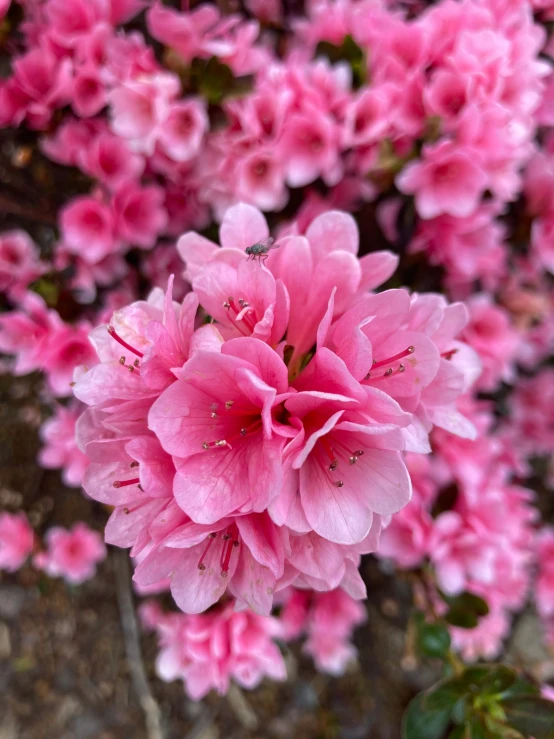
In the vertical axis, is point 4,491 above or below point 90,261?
below

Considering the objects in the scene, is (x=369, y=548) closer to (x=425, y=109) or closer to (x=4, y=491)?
(x=425, y=109)

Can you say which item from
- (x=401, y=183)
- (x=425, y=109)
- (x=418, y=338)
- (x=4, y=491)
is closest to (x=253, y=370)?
(x=418, y=338)

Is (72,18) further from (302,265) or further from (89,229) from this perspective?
(302,265)

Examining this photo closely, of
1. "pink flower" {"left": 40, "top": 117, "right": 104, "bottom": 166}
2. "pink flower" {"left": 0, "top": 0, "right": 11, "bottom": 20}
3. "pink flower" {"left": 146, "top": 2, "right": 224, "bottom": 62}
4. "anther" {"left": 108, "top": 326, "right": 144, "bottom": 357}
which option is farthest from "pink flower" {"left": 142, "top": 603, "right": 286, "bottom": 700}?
"pink flower" {"left": 0, "top": 0, "right": 11, "bottom": 20}

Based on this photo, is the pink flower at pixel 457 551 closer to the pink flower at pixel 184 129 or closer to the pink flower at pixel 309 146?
the pink flower at pixel 309 146

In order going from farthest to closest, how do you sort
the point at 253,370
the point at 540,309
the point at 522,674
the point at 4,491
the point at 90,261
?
the point at 4,491 < the point at 540,309 < the point at 90,261 < the point at 522,674 < the point at 253,370

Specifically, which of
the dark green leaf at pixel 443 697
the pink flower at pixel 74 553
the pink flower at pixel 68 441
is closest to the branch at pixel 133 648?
the pink flower at pixel 74 553

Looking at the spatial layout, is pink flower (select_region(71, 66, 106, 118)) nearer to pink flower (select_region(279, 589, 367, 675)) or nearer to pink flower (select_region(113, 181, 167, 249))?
pink flower (select_region(113, 181, 167, 249))
